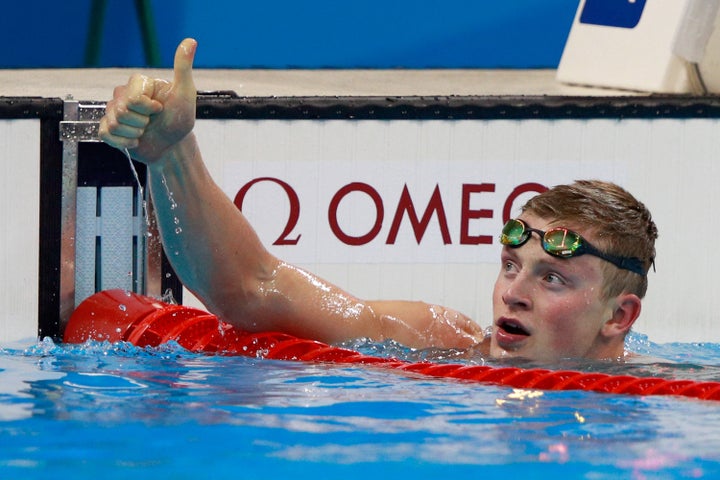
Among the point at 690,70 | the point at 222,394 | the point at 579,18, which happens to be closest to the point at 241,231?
the point at 222,394

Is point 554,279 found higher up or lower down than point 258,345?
higher up

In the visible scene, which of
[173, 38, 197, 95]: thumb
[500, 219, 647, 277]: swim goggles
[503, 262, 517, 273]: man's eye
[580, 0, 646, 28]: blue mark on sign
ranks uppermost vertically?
[580, 0, 646, 28]: blue mark on sign

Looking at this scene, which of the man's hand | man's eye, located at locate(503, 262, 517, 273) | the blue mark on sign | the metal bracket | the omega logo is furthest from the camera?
the blue mark on sign

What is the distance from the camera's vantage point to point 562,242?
237 centimetres

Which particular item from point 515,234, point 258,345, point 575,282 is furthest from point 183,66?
point 575,282

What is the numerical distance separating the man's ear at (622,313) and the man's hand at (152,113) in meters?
0.88

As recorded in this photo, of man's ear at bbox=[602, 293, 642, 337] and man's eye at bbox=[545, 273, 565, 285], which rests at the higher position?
man's eye at bbox=[545, 273, 565, 285]

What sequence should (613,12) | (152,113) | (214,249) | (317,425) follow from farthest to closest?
(613,12)
(214,249)
(152,113)
(317,425)

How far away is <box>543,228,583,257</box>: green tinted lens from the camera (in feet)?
7.77

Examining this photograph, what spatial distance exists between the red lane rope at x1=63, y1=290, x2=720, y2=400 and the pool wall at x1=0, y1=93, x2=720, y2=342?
0.55 m

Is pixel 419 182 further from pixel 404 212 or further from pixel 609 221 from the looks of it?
pixel 609 221

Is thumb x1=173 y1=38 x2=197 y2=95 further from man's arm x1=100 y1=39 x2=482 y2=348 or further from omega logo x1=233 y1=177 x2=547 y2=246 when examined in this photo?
omega logo x1=233 y1=177 x2=547 y2=246

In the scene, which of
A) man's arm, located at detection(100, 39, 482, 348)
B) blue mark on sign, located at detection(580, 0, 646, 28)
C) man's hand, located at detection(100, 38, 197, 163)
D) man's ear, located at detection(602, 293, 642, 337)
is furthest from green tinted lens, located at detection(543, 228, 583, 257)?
blue mark on sign, located at detection(580, 0, 646, 28)

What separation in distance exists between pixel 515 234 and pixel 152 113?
0.72 m
